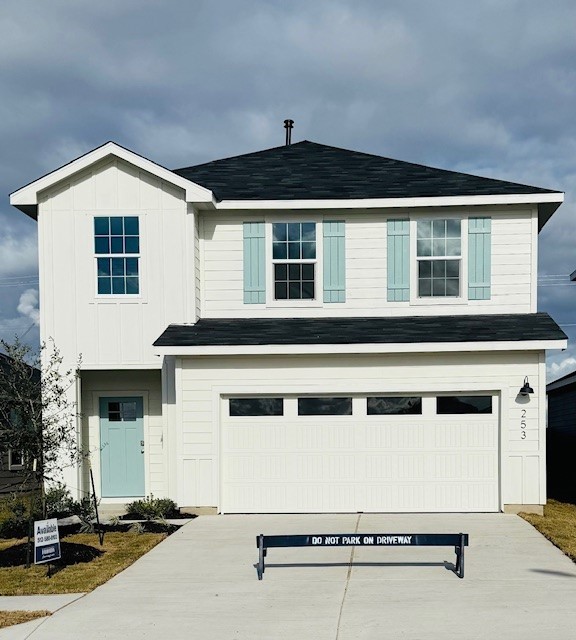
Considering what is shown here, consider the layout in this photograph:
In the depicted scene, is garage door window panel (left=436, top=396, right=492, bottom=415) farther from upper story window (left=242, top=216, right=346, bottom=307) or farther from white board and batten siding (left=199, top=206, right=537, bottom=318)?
upper story window (left=242, top=216, right=346, bottom=307)

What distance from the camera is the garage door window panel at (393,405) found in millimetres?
13555

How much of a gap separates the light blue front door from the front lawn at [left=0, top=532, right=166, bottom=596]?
2.82 metres

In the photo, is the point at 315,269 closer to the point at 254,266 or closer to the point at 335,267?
the point at 335,267

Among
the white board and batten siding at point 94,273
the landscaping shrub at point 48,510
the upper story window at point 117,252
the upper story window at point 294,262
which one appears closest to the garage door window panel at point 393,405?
the upper story window at point 294,262

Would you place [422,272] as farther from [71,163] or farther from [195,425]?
[71,163]

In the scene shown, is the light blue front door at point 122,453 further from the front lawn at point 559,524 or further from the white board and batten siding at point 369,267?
the front lawn at point 559,524

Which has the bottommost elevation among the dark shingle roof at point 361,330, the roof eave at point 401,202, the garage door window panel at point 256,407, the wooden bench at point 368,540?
the wooden bench at point 368,540

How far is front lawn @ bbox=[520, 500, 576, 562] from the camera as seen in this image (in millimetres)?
10758

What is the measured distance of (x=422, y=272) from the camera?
14.9 meters

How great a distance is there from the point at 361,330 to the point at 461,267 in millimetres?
2614

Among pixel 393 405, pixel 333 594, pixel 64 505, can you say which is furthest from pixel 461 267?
pixel 64 505

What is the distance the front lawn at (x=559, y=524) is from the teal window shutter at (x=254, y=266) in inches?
254

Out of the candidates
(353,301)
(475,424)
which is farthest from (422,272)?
(475,424)

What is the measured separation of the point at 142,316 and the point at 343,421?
4.36m
